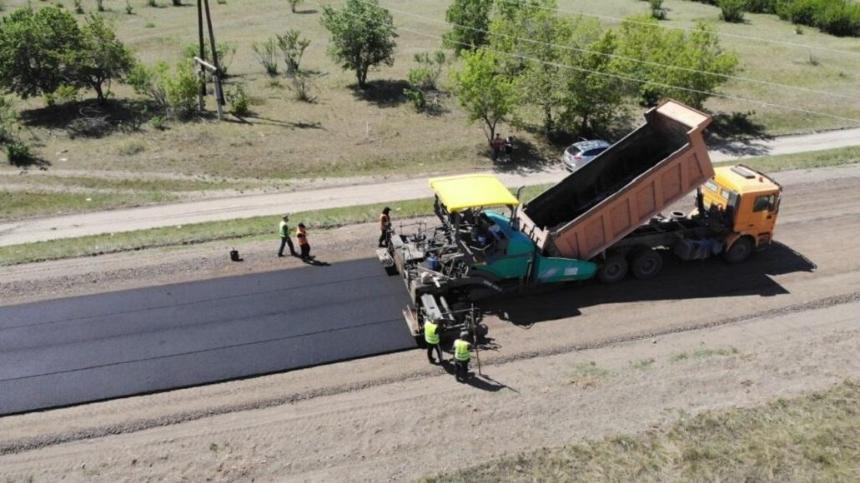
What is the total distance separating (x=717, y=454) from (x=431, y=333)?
5543 millimetres

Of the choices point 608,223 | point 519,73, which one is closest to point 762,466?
point 608,223

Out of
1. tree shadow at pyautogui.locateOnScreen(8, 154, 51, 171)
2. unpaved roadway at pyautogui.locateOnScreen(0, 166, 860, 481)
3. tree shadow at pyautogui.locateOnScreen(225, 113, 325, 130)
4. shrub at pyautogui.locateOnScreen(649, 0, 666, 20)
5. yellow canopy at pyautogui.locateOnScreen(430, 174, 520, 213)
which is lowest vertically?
unpaved roadway at pyautogui.locateOnScreen(0, 166, 860, 481)

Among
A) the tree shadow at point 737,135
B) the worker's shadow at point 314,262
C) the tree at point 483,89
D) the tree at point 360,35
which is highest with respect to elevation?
the tree at point 360,35

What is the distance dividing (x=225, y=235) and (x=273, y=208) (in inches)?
135

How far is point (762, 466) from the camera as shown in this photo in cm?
1083

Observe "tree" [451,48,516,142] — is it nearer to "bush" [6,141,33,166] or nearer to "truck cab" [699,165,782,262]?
"truck cab" [699,165,782,262]

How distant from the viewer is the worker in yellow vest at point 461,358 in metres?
12.5

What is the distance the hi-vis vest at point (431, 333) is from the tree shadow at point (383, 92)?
21.7 metres

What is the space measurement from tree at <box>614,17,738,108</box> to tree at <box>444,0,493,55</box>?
436 inches

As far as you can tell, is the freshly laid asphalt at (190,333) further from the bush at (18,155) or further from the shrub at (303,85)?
the shrub at (303,85)

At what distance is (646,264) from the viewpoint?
54.3ft

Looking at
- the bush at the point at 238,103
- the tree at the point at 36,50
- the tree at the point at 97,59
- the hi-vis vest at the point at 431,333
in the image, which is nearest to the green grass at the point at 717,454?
the hi-vis vest at the point at 431,333

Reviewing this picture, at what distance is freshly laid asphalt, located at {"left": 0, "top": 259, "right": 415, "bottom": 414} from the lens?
12922 mm

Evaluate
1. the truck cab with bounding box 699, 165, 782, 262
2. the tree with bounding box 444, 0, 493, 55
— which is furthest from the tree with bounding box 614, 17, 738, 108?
the truck cab with bounding box 699, 165, 782, 262
